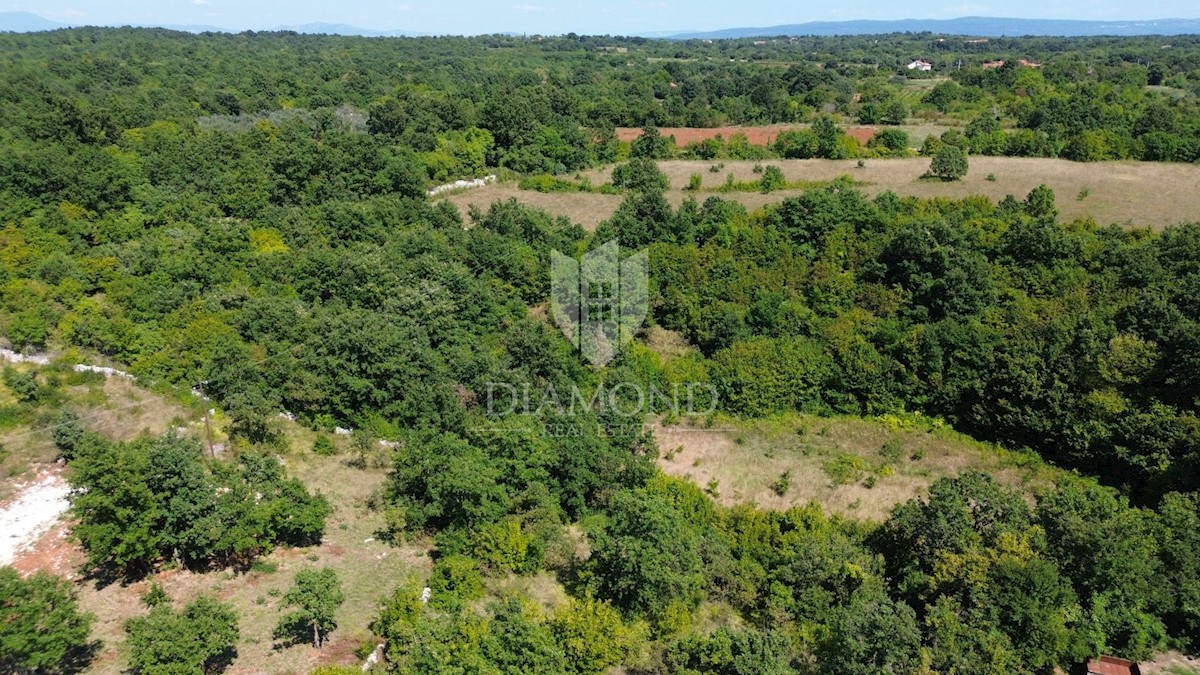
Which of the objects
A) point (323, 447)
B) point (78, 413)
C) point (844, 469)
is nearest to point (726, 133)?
point (844, 469)

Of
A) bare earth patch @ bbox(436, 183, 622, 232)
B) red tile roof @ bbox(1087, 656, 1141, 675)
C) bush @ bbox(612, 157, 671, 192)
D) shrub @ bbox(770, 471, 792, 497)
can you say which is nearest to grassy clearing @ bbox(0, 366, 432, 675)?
shrub @ bbox(770, 471, 792, 497)

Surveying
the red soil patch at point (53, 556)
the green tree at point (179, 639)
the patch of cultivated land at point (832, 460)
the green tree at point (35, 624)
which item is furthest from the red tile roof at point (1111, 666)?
the red soil patch at point (53, 556)

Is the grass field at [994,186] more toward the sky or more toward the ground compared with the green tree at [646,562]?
more toward the sky

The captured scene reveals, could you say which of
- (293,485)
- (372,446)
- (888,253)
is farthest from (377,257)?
(888,253)

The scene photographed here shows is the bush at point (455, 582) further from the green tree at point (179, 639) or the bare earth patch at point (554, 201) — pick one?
the bare earth patch at point (554, 201)

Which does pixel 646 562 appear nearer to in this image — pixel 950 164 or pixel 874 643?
pixel 874 643
